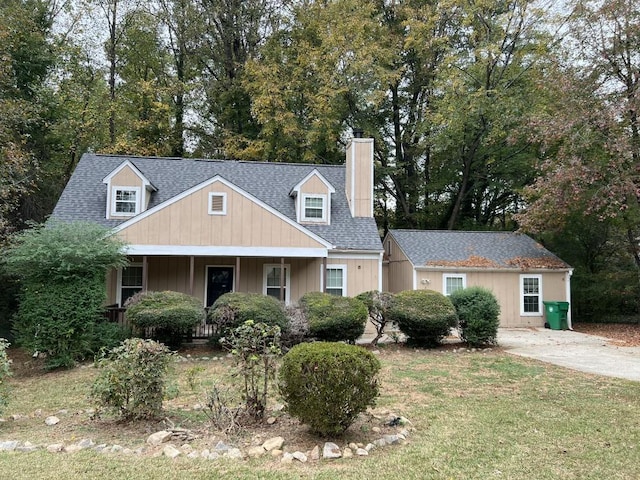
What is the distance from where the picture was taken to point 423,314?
11.7 metres

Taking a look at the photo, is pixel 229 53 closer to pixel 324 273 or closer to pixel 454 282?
pixel 324 273

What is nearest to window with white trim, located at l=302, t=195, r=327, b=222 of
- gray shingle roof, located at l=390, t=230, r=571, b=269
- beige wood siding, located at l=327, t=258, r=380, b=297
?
beige wood siding, located at l=327, t=258, r=380, b=297

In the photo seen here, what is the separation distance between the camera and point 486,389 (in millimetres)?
7672

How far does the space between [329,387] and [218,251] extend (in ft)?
30.4

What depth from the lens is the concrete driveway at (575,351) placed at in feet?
31.7

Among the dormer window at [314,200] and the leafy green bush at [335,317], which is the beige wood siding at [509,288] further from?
the leafy green bush at [335,317]

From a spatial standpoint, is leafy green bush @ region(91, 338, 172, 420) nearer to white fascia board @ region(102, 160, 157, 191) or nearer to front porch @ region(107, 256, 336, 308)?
front porch @ region(107, 256, 336, 308)

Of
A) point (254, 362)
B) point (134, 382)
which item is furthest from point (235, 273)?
point (254, 362)

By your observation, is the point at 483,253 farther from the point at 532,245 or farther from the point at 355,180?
the point at 355,180

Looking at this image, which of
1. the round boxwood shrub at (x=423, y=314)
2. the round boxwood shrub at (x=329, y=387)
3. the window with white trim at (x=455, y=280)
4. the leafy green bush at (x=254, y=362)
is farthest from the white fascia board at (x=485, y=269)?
the round boxwood shrub at (x=329, y=387)

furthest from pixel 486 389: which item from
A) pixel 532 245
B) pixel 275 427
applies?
pixel 532 245

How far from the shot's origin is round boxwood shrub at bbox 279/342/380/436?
4.83 m

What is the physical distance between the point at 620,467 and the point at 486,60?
2088 cm

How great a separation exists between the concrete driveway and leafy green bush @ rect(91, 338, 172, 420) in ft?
27.5
